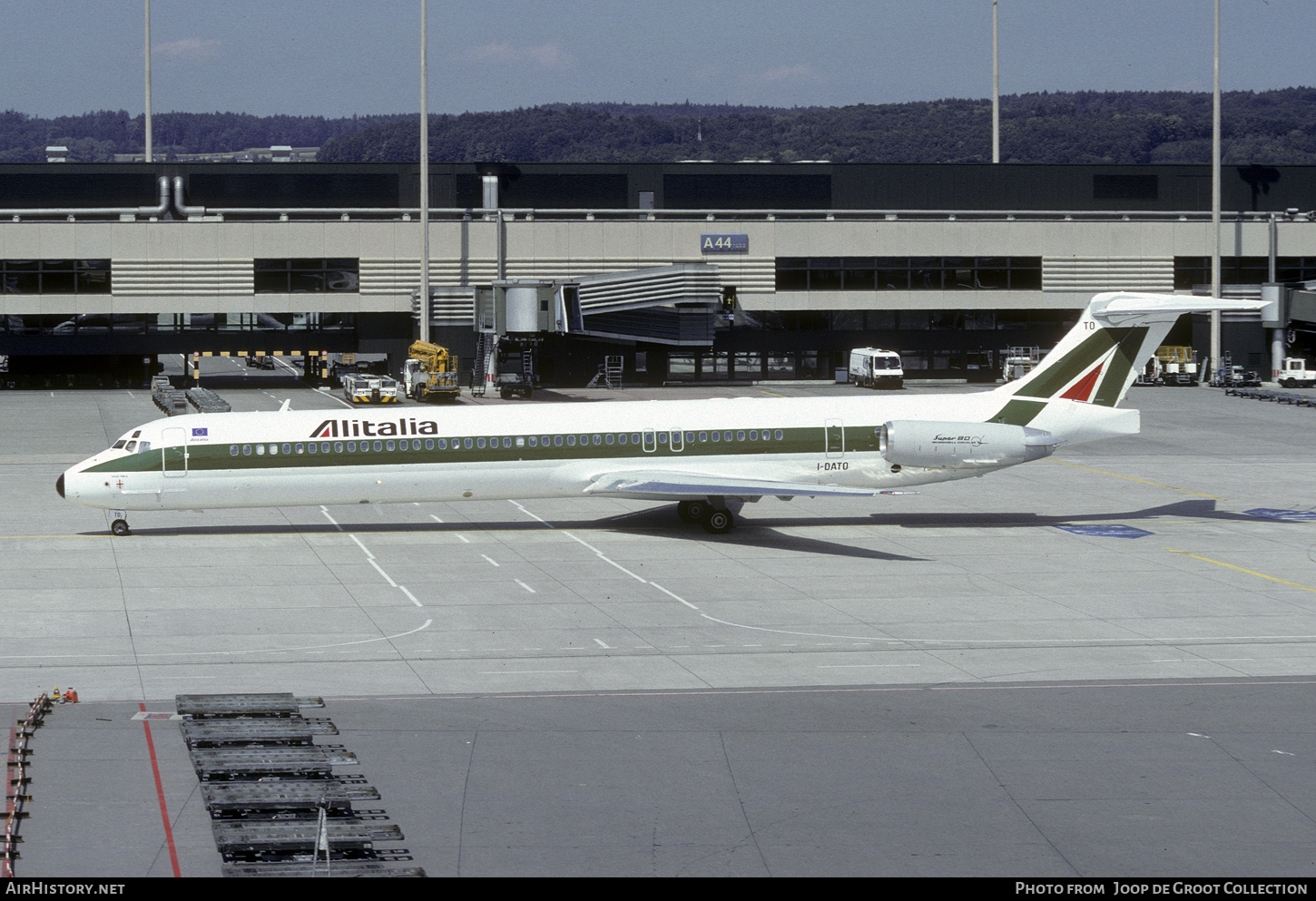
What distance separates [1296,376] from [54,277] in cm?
7202

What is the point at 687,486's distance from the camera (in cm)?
3688

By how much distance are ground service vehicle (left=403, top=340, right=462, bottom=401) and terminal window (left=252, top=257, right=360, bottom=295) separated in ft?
28.7

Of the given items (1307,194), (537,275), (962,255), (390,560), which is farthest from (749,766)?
(1307,194)

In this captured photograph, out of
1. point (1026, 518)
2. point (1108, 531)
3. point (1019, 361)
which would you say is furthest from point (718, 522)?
point (1019, 361)

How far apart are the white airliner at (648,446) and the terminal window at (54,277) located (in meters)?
49.9

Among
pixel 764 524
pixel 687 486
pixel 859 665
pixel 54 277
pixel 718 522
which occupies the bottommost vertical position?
pixel 859 665

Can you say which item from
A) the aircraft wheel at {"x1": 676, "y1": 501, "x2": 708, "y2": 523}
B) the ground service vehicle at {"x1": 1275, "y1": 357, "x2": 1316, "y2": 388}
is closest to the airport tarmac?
the aircraft wheel at {"x1": 676, "y1": 501, "x2": 708, "y2": 523}

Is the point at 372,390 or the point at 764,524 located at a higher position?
the point at 372,390

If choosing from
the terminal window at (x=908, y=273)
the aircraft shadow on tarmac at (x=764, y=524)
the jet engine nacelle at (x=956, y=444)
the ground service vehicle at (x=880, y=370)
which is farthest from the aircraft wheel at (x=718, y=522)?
the terminal window at (x=908, y=273)

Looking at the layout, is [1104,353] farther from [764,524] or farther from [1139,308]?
[764,524]

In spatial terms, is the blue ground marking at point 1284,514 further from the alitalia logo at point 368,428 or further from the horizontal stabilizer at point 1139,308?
the alitalia logo at point 368,428

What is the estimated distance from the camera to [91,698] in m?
21.8

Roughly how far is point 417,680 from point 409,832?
25.1ft

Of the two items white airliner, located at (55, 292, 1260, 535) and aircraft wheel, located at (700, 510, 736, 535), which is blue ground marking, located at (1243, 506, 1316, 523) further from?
aircraft wheel, located at (700, 510, 736, 535)
